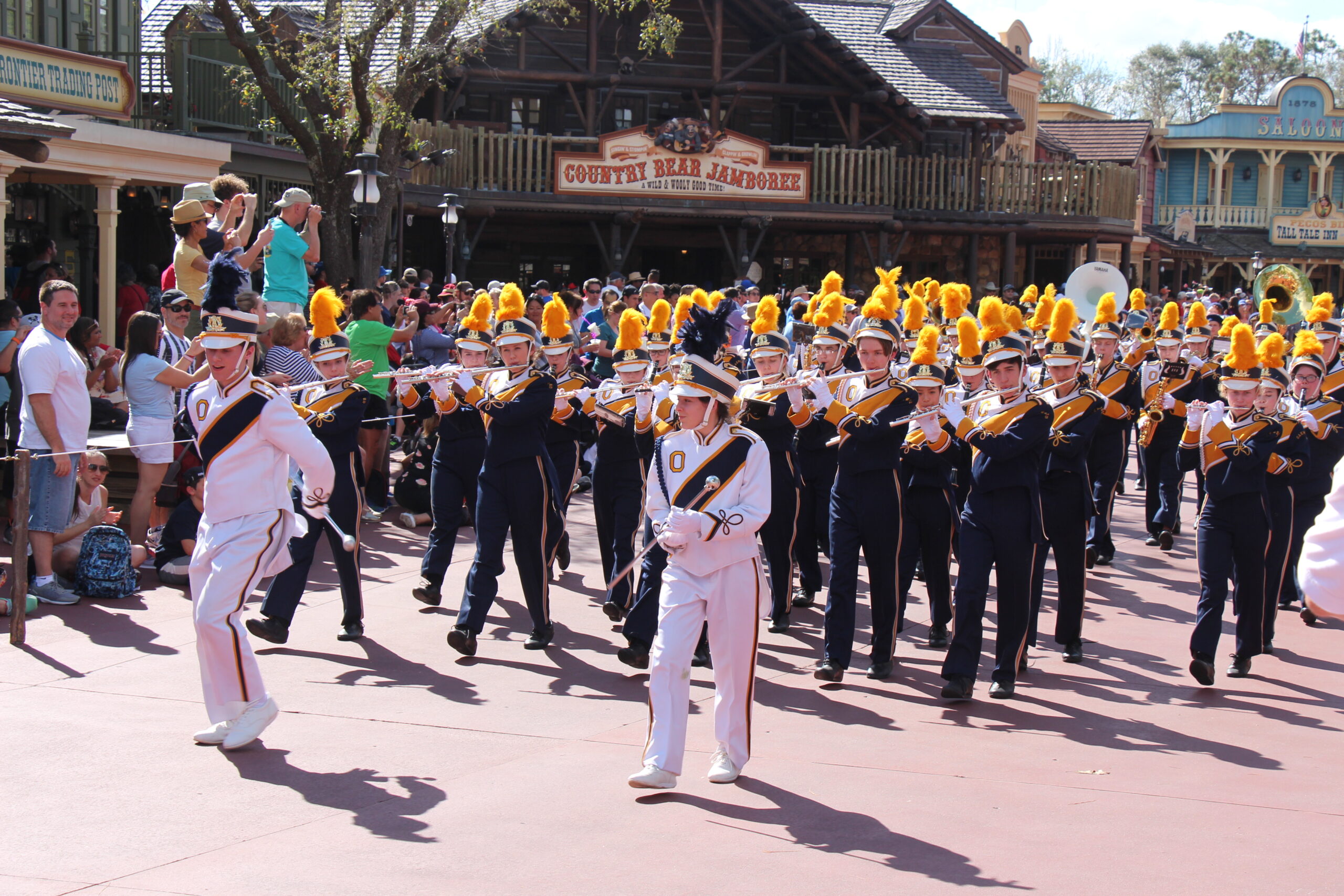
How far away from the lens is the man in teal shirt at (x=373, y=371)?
11.5 meters

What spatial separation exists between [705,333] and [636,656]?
7.57 feet

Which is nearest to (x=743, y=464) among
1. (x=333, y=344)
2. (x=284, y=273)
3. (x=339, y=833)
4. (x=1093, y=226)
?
(x=339, y=833)

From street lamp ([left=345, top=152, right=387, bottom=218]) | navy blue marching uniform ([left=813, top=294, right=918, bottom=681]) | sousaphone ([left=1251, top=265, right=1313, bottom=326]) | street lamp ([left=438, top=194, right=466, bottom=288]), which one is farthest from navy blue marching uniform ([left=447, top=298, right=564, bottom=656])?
street lamp ([left=438, top=194, right=466, bottom=288])

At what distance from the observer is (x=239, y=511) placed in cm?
645

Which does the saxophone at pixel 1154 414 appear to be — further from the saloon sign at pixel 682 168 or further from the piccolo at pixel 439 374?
the saloon sign at pixel 682 168

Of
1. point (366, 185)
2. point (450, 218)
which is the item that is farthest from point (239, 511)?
point (450, 218)

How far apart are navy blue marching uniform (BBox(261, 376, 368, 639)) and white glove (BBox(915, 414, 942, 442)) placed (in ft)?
11.0

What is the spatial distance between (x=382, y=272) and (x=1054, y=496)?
11.5 metres

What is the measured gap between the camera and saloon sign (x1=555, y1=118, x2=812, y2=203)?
25250mm

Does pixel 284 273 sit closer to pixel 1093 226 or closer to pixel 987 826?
pixel 987 826

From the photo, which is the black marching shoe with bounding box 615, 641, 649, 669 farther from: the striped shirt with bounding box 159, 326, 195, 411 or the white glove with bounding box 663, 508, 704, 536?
the striped shirt with bounding box 159, 326, 195, 411

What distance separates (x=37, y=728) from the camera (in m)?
6.49

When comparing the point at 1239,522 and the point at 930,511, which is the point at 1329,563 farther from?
the point at 930,511

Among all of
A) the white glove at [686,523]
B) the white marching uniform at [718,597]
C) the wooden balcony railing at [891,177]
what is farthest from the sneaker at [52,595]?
the wooden balcony railing at [891,177]
